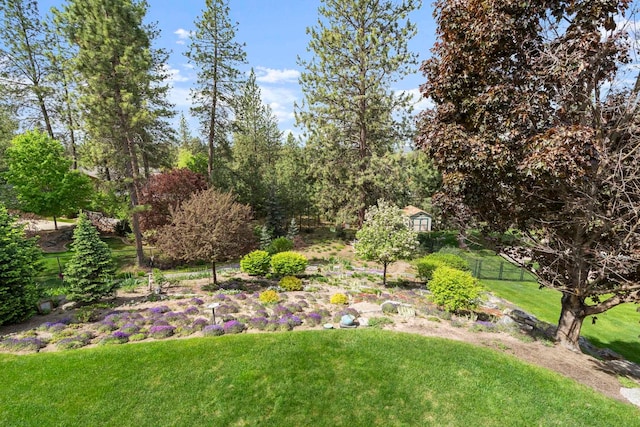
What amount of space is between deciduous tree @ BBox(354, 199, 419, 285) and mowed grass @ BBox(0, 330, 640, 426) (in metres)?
6.14

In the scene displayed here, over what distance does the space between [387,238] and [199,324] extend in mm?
8954

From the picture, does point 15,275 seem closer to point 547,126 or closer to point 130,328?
point 130,328

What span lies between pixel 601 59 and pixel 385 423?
8.64 m

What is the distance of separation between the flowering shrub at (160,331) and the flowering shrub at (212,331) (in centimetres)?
103

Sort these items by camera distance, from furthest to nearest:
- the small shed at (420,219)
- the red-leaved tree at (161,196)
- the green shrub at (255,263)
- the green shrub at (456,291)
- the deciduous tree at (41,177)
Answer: the small shed at (420,219) → the red-leaved tree at (161,196) → the deciduous tree at (41,177) → the green shrub at (255,263) → the green shrub at (456,291)

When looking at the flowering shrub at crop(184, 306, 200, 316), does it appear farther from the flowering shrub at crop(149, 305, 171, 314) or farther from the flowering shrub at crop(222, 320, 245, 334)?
the flowering shrub at crop(222, 320, 245, 334)

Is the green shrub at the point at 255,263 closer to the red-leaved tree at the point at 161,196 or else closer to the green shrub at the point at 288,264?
the green shrub at the point at 288,264

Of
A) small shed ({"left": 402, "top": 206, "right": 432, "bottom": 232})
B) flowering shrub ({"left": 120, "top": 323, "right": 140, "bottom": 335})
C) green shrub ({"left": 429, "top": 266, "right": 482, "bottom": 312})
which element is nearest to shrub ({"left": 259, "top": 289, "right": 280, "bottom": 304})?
flowering shrub ({"left": 120, "top": 323, "right": 140, "bottom": 335})

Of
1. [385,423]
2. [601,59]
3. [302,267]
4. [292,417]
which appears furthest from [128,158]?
[601,59]

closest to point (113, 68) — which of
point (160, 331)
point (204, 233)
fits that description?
point (204, 233)

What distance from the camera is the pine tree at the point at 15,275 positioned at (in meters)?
9.79

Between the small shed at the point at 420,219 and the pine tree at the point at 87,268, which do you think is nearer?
the pine tree at the point at 87,268

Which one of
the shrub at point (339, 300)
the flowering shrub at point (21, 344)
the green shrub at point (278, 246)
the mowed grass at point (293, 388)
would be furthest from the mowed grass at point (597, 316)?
the flowering shrub at point (21, 344)

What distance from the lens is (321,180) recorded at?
25.5 m
